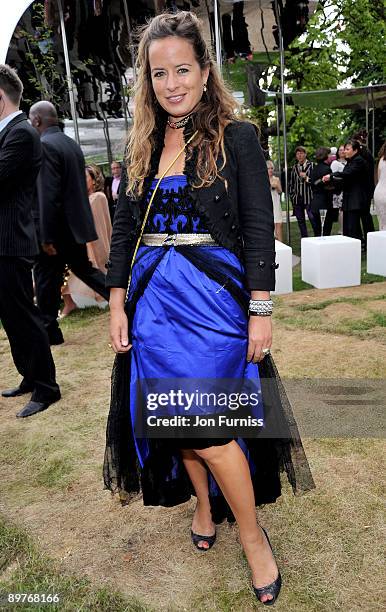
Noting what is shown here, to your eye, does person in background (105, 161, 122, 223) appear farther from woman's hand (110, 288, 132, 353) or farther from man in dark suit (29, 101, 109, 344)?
woman's hand (110, 288, 132, 353)

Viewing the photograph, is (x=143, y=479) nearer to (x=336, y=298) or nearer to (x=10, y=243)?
(x=10, y=243)

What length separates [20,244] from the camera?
134 inches

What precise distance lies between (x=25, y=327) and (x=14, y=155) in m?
1.05

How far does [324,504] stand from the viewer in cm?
245

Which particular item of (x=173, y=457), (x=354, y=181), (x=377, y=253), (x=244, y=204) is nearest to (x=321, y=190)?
(x=354, y=181)

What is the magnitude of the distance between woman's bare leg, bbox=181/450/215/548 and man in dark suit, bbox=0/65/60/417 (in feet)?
5.71

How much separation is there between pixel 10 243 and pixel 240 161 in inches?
79.9

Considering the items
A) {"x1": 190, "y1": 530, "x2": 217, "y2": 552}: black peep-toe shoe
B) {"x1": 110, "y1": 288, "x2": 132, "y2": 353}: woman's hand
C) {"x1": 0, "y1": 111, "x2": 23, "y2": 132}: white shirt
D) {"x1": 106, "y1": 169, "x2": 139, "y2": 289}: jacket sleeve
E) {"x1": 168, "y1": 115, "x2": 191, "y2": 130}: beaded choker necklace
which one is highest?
{"x1": 168, "y1": 115, "x2": 191, "y2": 130}: beaded choker necklace

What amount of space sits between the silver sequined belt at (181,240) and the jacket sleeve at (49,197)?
2.94 m

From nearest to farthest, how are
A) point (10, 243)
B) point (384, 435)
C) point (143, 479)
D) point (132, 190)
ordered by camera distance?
point (132, 190) → point (143, 479) → point (384, 435) → point (10, 243)

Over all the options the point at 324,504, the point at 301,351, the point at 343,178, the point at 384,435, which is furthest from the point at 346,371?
the point at 343,178

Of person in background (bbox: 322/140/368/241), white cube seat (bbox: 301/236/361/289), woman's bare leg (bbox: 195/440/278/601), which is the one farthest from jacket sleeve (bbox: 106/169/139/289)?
person in background (bbox: 322/140/368/241)

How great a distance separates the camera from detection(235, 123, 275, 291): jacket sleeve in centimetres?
177

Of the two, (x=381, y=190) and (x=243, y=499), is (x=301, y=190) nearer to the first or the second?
(x=381, y=190)
